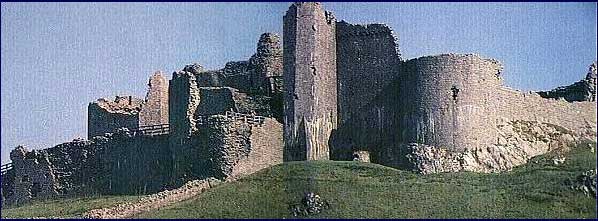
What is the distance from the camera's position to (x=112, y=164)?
5012 centimetres

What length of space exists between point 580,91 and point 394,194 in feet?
53.3

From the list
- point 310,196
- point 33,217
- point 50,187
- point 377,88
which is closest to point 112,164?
point 50,187

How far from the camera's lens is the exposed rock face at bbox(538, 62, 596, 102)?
52.5 m

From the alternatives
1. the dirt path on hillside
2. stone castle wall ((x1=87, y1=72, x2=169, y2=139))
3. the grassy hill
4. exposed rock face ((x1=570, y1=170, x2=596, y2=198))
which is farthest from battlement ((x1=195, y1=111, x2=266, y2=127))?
exposed rock face ((x1=570, y1=170, x2=596, y2=198))

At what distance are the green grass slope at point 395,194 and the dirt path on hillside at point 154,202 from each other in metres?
0.84

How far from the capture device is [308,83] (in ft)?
157

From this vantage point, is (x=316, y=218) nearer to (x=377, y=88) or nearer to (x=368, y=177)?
(x=368, y=177)

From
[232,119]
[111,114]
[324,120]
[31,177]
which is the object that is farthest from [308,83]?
[111,114]

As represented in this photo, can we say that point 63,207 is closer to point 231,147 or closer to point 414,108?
point 231,147

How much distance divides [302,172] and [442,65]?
731 cm

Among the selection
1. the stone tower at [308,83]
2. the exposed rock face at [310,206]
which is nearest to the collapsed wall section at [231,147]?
the stone tower at [308,83]

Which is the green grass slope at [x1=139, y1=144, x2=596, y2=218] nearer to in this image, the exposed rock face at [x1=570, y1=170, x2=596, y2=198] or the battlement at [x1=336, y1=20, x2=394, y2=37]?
the exposed rock face at [x1=570, y1=170, x2=596, y2=198]

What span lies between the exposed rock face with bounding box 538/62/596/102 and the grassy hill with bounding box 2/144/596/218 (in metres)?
8.74

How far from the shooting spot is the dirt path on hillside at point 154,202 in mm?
40500
